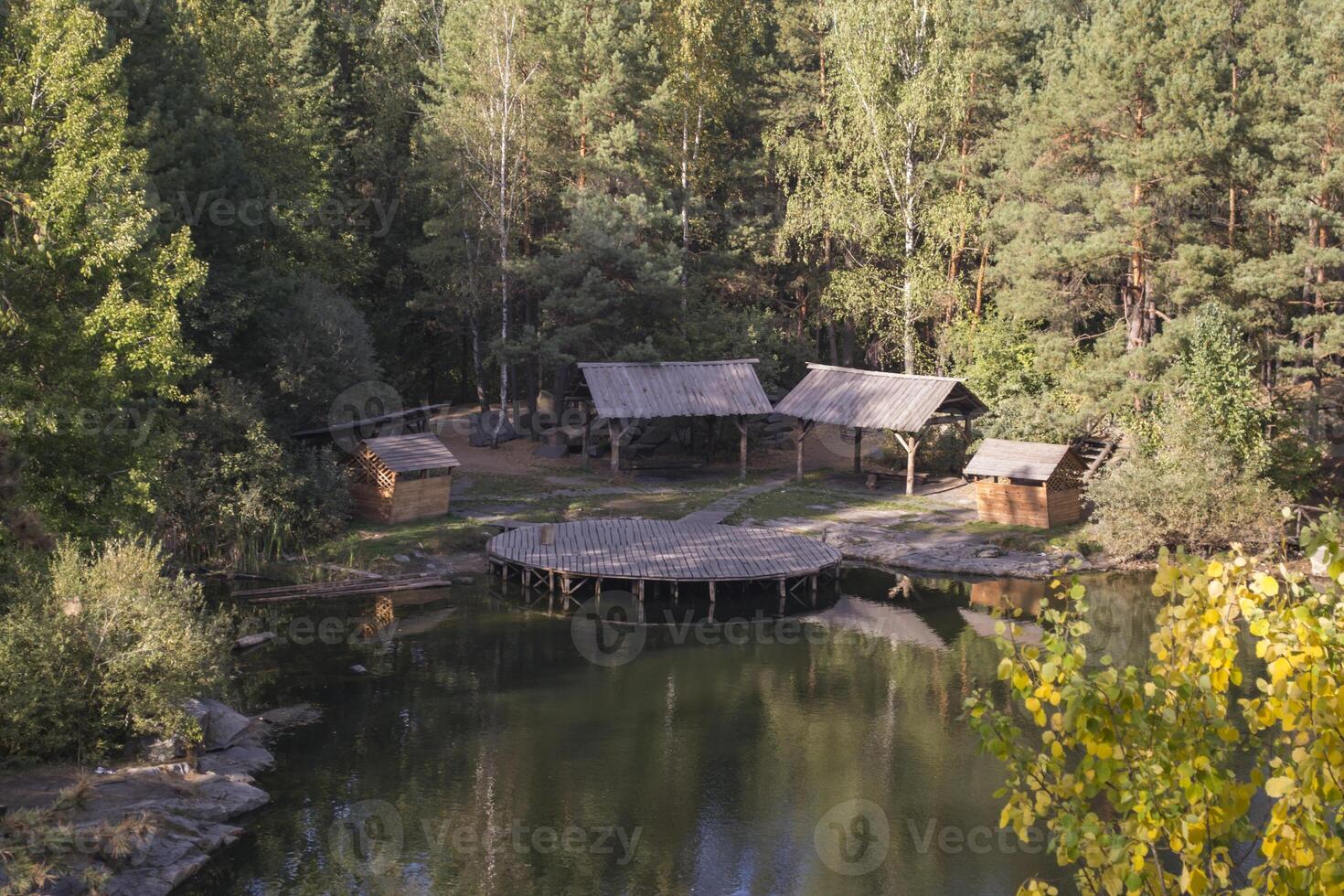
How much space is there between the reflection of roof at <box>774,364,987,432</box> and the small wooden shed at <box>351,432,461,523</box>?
12134mm

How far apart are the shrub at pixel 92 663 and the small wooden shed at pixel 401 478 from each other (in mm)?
15401

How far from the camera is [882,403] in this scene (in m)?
41.3

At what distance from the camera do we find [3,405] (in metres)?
22.0

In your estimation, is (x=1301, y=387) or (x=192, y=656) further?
(x=1301, y=387)

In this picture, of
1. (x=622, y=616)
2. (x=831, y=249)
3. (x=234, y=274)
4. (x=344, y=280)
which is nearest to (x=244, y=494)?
(x=234, y=274)

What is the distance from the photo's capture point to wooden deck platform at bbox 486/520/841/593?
31844mm

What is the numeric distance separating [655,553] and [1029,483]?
11.6 m

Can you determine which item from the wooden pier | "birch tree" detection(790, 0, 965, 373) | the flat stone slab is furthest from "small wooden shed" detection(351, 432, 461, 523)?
"birch tree" detection(790, 0, 965, 373)

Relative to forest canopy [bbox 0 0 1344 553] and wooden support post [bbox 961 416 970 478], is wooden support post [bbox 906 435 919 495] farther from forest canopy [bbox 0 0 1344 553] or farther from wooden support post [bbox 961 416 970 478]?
forest canopy [bbox 0 0 1344 553]

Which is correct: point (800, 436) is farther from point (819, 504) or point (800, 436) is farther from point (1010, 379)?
point (1010, 379)

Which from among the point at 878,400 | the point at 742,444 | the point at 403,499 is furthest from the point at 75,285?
the point at 878,400

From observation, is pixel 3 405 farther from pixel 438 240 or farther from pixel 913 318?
pixel 913 318

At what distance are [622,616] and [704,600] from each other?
8.23 feet

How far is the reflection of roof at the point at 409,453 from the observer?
36.2m
